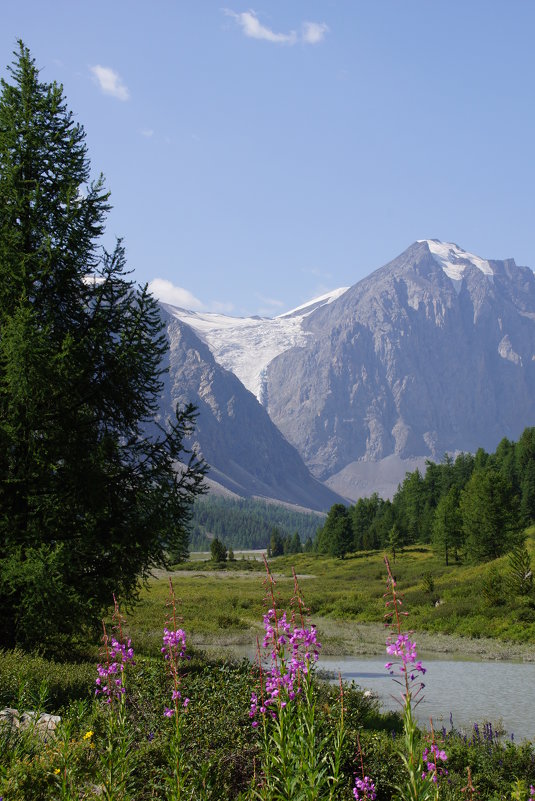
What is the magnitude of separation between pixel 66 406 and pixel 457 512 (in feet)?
211

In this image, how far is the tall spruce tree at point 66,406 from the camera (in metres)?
13.4

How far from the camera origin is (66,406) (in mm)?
14852

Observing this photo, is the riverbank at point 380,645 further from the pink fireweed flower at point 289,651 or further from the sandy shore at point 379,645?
the pink fireweed flower at point 289,651

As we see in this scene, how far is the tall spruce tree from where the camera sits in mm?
13367

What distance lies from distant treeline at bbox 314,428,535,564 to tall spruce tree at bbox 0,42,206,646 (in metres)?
49.3

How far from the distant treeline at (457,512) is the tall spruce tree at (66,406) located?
49.3 m

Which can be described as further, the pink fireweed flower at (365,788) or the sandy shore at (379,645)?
the sandy shore at (379,645)

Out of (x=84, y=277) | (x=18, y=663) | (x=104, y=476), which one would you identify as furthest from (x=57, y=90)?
(x=18, y=663)

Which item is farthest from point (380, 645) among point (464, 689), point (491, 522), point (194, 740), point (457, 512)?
point (457, 512)

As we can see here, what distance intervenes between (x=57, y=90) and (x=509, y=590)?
36.8 metres

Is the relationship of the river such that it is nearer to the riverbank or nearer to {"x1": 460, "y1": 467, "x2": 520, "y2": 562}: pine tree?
the riverbank

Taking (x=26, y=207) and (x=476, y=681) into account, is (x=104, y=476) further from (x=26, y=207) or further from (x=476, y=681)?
(x=476, y=681)

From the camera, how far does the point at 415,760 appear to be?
428 centimetres

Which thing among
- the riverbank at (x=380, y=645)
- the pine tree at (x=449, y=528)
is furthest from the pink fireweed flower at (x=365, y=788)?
the pine tree at (x=449, y=528)
